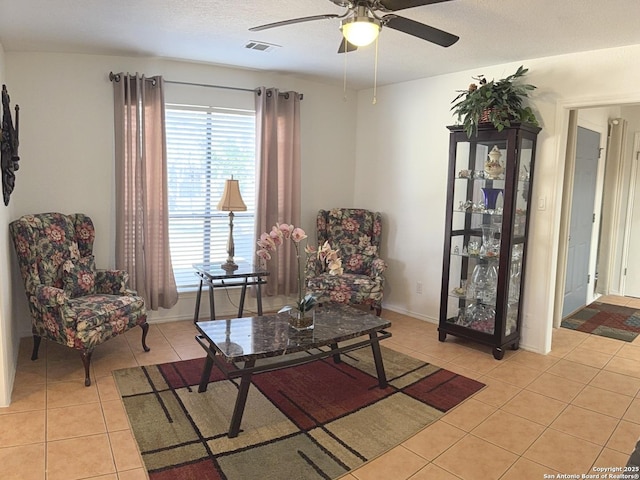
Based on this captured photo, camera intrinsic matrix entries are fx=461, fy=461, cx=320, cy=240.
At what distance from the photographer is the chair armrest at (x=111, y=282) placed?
382 centimetres

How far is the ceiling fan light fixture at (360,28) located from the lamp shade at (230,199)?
7.58 ft

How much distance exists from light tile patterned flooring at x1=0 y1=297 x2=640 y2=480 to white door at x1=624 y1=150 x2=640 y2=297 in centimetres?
238

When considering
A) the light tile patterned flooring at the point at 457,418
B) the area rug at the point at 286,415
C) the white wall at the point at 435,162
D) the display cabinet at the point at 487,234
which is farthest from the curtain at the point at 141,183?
the display cabinet at the point at 487,234

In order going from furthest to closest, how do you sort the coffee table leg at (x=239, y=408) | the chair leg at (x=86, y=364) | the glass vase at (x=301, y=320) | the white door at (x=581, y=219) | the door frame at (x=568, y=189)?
the white door at (x=581, y=219)
the door frame at (x=568, y=189)
the chair leg at (x=86, y=364)
the glass vase at (x=301, y=320)
the coffee table leg at (x=239, y=408)

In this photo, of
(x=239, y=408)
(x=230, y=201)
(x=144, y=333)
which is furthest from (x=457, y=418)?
(x=230, y=201)

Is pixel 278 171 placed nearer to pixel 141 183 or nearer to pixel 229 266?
pixel 229 266

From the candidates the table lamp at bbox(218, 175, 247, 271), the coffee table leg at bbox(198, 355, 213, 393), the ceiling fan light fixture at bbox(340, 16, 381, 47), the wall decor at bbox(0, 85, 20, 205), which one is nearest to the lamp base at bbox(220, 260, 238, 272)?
the table lamp at bbox(218, 175, 247, 271)

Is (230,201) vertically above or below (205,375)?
above

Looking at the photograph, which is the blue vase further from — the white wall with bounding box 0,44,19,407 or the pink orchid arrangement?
the white wall with bounding box 0,44,19,407

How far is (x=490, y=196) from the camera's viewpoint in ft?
12.9

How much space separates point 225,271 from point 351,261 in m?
1.43

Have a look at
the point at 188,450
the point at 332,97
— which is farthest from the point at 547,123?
the point at 188,450

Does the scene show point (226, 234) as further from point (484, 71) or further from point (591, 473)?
point (591, 473)

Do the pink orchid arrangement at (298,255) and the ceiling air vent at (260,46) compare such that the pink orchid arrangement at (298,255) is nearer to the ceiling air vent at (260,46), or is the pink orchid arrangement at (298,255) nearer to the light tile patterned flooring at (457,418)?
the light tile patterned flooring at (457,418)
